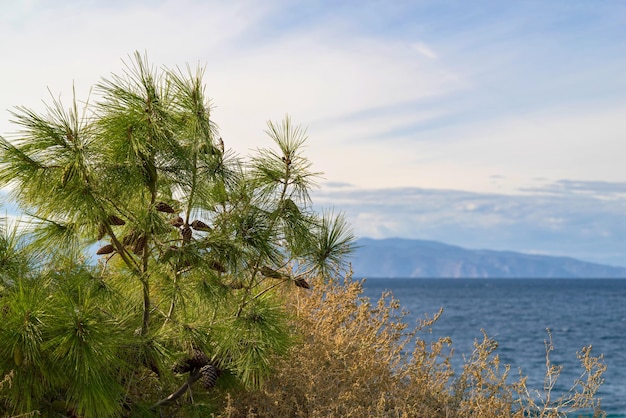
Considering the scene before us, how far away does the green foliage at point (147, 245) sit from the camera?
15.7 feet

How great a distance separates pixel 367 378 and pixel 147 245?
7.43 ft

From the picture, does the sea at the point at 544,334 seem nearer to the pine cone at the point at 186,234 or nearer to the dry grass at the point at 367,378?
the dry grass at the point at 367,378

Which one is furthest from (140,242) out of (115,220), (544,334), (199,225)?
(544,334)

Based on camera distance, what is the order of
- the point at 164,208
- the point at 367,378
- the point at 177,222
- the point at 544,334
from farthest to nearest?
1. the point at 544,334
2. the point at 367,378
3. the point at 177,222
4. the point at 164,208

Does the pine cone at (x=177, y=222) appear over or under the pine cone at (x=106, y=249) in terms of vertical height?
over

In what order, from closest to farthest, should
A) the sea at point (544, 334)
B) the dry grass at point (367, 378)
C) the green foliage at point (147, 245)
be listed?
the green foliage at point (147, 245) → the dry grass at point (367, 378) → the sea at point (544, 334)

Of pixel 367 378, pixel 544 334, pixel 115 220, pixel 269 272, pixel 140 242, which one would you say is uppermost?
pixel 115 220

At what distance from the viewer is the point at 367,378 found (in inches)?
251

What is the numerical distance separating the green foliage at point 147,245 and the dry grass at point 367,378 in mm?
632

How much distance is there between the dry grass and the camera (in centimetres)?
591

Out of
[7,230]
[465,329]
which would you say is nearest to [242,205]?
[7,230]

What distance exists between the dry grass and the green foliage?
0.63m

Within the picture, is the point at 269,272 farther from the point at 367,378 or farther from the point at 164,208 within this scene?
the point at 367,378

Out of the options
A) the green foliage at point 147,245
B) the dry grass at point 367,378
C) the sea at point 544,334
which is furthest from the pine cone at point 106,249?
the sea at point 544,334
